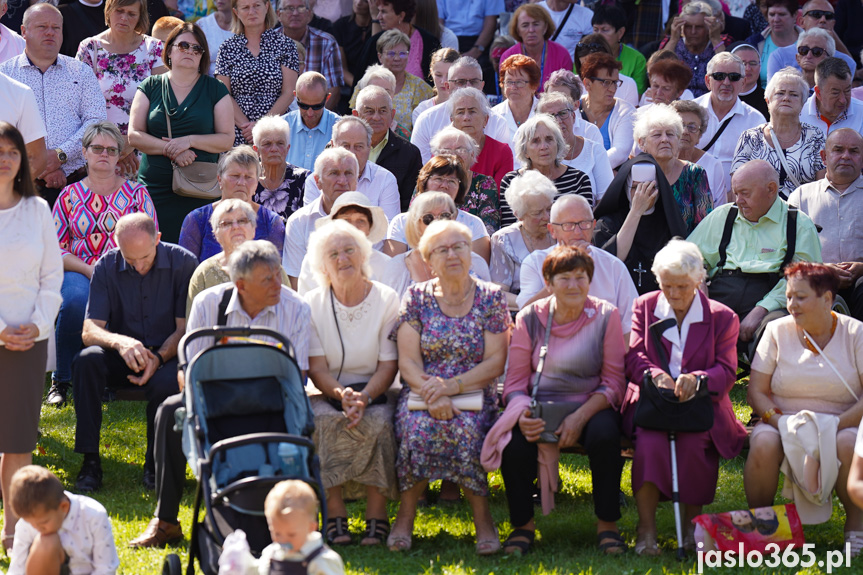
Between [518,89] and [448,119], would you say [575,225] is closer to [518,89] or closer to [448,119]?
[448,119]

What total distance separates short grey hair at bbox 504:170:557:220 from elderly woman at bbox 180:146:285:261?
161 centimetres

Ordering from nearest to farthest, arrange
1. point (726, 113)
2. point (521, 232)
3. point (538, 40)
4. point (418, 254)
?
point (418, 254), point (521, 232), point (726, 113), point (538, 40)

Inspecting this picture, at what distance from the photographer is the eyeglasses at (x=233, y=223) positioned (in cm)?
658

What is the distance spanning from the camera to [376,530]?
5.77 metres

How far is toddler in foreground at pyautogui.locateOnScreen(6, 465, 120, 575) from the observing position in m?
4.64

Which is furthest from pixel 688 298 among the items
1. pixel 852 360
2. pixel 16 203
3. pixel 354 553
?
pixel 16 203

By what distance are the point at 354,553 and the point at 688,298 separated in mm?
2149

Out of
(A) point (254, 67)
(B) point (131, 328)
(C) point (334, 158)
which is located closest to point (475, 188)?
(C) point (334, 158)

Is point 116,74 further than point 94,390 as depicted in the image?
Yes

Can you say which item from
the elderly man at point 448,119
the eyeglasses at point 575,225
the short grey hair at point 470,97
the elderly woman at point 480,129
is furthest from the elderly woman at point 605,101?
the eyeglasses at point 575,225

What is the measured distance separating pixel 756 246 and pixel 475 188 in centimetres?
195

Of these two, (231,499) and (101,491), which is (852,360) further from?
(101,491)

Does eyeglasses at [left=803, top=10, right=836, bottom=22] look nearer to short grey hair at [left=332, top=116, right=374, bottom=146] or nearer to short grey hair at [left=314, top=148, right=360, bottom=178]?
short grey hair at [left=332, top=116, right=374, bottom=146]

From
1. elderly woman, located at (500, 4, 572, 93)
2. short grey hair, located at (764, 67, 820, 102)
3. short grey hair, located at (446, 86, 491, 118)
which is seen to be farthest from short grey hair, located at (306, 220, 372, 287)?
elderly woman, located at (500, 4, 572, 93)
